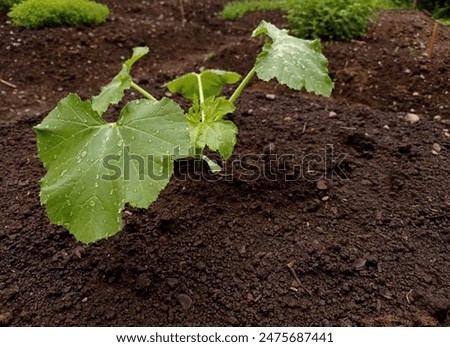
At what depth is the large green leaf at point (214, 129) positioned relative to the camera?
2553mm

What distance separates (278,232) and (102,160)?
45.9 inches

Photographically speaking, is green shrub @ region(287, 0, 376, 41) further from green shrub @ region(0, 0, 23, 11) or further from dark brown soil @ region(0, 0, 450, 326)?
green shrub @ region(0, 0, 23, 11)

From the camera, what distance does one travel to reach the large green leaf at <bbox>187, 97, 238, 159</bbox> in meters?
2.55

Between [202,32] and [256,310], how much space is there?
5.09 m

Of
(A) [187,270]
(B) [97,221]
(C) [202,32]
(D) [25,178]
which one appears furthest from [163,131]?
(C) [202,32]

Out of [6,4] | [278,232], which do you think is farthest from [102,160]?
[6,4]

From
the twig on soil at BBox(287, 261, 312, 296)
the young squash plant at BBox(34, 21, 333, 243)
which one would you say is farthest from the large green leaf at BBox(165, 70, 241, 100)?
the twig on soil at BBox(287, 261, 312, 296)

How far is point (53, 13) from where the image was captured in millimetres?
5711

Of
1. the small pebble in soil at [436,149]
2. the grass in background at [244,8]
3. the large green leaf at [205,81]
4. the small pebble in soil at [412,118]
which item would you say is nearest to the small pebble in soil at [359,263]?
the small pebble in soil at [436,149]

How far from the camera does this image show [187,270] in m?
2.58

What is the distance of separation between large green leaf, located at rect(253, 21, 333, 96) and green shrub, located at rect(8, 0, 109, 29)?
12.4 ft

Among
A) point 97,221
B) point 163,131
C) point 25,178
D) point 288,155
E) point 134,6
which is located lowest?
point 134,6

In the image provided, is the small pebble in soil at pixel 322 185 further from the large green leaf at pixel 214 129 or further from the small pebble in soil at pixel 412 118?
the small pebble in soil at pixel 412 118
